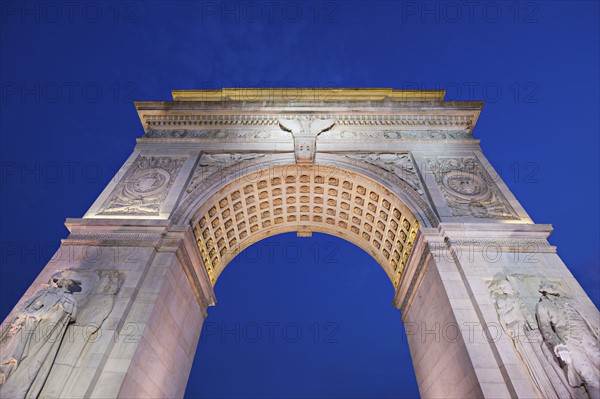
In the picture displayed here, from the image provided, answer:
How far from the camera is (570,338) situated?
25.4 ft

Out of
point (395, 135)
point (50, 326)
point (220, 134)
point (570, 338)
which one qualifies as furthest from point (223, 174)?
point (570, 338)

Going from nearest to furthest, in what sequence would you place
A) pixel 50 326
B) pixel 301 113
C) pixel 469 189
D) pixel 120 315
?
pixel 50 326, pixel 120 315, pixel 469 189, pixel 301 113

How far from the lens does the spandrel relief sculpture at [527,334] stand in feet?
23.7

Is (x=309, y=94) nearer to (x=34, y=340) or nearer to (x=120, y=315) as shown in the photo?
(x=120, y=315)

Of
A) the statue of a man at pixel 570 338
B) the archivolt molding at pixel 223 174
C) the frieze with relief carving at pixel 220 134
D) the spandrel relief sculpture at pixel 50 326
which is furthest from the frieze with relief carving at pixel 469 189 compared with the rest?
the spandrel relief sculpture at pixel 50 326

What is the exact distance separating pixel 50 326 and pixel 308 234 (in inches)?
424

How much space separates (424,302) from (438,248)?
6.63 feet

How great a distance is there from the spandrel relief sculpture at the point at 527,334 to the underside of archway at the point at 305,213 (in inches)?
133

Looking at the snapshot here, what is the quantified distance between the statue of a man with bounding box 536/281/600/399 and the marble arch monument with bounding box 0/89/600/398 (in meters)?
0.03

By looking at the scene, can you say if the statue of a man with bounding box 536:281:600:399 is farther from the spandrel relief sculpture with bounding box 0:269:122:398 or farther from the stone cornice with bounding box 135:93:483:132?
the spandrel relief sculpture with bounding box 0:269:122:398

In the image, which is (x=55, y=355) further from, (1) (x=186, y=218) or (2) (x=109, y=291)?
(1) (x=186, y=218)

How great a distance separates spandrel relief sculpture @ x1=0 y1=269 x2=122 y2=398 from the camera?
7.29 m

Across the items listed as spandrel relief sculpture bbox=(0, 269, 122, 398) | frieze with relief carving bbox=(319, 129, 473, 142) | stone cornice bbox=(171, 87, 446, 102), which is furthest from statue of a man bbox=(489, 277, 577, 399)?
stone cornice bbox=(171, 87, 446, 102)

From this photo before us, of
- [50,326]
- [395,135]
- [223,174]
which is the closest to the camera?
[50,326]
